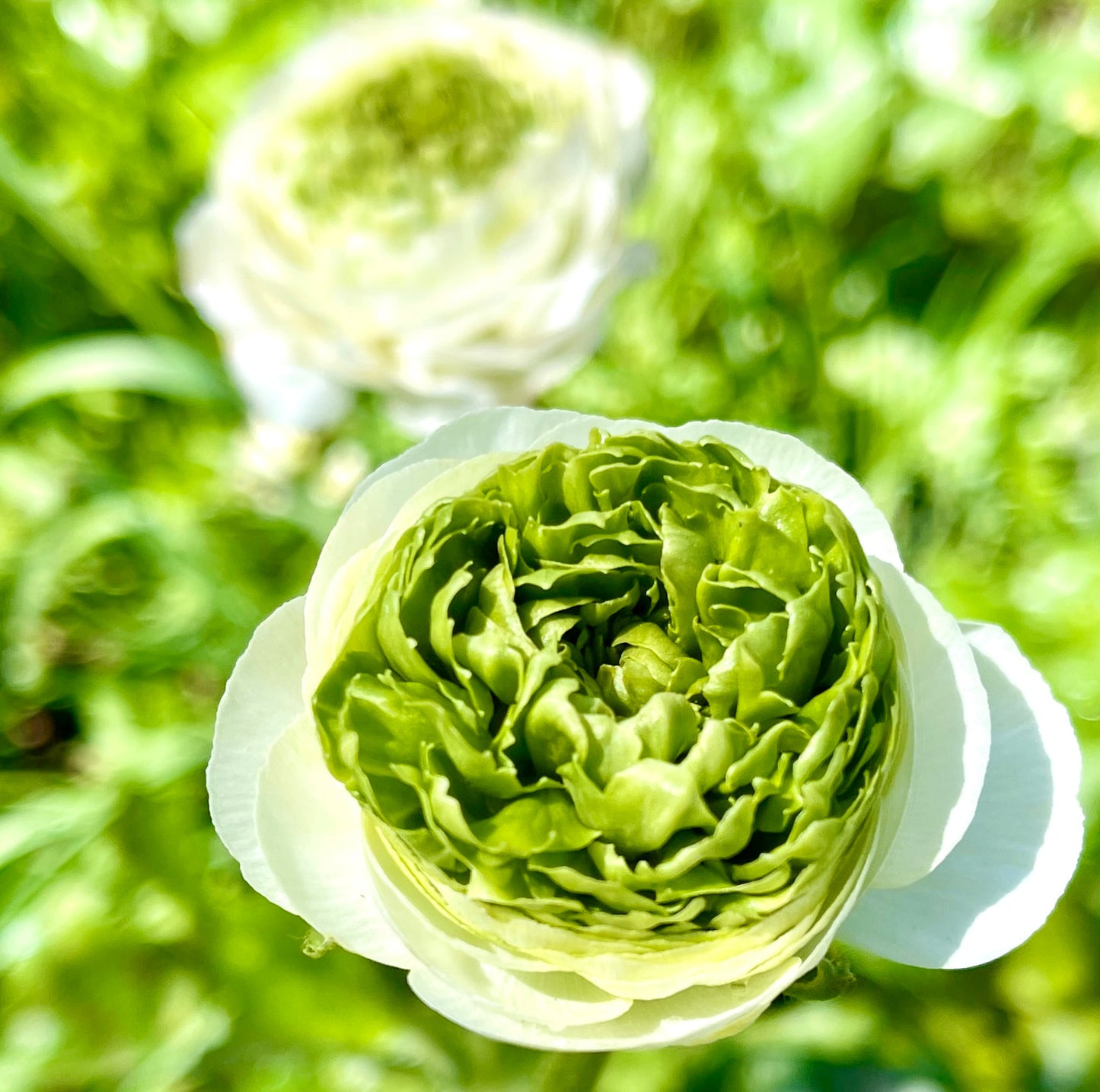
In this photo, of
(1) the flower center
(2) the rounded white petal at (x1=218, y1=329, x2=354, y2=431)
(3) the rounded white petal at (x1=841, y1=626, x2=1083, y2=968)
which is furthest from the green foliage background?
(3) the rounded white petal at (x1=841, y1=626, x2=1083, y2=968)

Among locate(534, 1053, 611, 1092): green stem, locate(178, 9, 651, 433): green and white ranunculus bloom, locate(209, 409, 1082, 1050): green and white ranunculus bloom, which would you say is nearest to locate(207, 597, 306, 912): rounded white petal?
locate(209, 409, 1082, 1050): green and white ranunculus bloom

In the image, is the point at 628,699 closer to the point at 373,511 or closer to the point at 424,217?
the point at 373,511

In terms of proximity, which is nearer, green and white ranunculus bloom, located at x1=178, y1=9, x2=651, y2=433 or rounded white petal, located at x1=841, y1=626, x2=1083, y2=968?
rounded white petal, located at x1=841, y1=626, x2=1083, y2=968

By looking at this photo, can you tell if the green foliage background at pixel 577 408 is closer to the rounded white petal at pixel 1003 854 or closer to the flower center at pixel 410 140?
the flower center at pixel 410 140

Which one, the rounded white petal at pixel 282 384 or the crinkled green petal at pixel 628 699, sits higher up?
the crinkled green petal at pixel 628 699

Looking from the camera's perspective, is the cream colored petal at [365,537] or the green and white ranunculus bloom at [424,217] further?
the green and white ranunculus bloom at [424,217]

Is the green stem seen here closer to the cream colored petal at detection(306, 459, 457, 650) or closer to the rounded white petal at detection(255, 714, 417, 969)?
the rounded white petal at detection(255, 714, 417, 969)

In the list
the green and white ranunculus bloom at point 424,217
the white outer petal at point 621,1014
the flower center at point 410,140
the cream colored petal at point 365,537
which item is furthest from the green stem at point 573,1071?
the flower center at point 410,140

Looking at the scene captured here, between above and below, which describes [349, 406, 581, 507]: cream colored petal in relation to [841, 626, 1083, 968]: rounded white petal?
above
